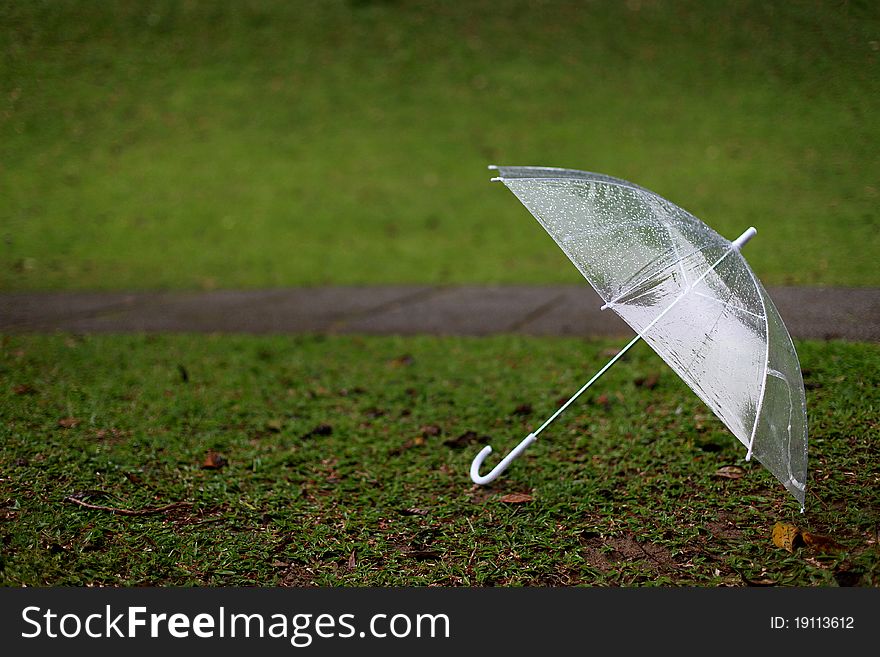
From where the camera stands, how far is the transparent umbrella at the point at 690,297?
2615 millimetres

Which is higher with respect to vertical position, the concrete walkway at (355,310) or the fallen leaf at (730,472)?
the concrete walkway at (355,310)

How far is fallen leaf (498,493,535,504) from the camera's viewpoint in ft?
11.4

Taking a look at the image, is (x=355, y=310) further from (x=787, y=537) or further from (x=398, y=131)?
(x=398, y=131)

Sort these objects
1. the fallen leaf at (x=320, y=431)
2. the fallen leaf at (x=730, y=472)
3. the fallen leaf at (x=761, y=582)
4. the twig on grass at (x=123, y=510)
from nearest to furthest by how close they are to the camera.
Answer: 1. the fallen leaf at (x=761, y=582)
2. the twig on grass at (x=123, y=510)
3. the fallen leaf at (x=730, y=472)
4. the fallen leaf at (x=320, y=431)

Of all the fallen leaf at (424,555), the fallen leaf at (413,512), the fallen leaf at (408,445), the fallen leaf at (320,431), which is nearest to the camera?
the fallen leaf at (424,555)

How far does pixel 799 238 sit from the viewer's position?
715cm

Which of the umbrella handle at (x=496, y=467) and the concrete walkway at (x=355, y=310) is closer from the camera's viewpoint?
the umbrella handle at (x=496, y=467)

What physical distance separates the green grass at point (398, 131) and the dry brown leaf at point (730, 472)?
8.83 feet

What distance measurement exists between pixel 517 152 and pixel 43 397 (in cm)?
728

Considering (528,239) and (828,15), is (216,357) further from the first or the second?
(828,15)

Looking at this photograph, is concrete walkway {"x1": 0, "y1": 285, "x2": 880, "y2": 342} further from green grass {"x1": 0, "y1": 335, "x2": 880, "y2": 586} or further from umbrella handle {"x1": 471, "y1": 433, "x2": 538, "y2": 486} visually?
umbrella handle {"x1": 471, "y1": 433, "x2": 538, "y2": 486}

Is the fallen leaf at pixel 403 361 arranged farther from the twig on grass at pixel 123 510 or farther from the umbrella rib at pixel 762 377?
the umbrella rib at pixel 762 377

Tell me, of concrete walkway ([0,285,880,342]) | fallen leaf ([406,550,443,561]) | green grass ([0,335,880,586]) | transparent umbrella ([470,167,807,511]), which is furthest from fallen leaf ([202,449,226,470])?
concrete walkway ([0,285,880,342])

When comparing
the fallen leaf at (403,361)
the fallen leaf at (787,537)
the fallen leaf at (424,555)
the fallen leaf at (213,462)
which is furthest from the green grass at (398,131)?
the fallen leaf at (424,555)
